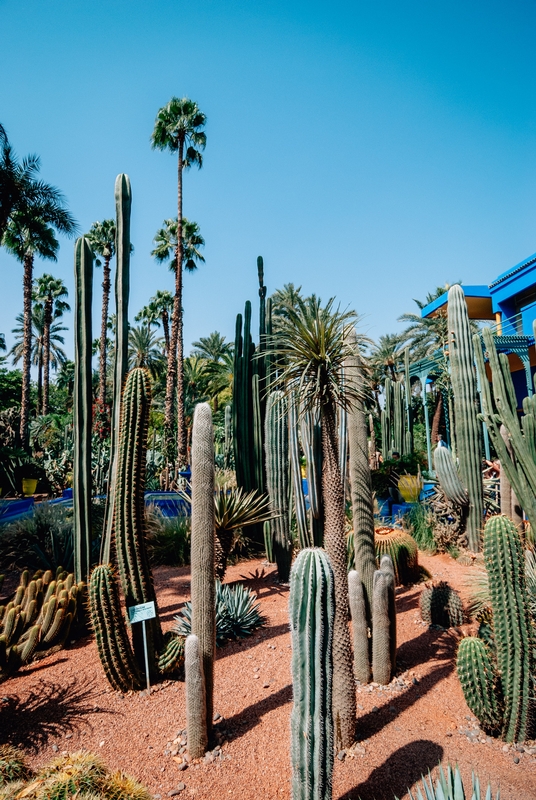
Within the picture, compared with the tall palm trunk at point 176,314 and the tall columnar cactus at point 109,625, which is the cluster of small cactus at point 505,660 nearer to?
the tall columnar cactus at point 109,625

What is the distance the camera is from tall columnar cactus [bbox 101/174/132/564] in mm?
5359

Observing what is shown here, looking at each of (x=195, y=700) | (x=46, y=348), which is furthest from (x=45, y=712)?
(x=46, y=348)

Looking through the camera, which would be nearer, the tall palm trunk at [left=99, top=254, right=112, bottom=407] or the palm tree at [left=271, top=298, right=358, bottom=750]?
the palm tree at [left=271, top=298, right=358, bottom=750]

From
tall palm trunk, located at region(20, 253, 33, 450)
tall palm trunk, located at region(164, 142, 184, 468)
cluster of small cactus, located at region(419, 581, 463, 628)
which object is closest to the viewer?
cluster of small cactus, located at region(419, 581, 463, 628)

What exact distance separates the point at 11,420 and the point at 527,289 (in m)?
20.2

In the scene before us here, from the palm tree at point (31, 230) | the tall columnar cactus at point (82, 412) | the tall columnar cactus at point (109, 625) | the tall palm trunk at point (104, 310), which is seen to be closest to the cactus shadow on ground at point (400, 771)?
the tall columnar cactus at point (109, 625)

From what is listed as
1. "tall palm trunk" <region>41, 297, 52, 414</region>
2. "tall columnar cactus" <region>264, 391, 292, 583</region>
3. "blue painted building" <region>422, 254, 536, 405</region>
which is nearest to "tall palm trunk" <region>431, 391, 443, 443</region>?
"blue painted building" <region>422, 254, 536, 405</region>

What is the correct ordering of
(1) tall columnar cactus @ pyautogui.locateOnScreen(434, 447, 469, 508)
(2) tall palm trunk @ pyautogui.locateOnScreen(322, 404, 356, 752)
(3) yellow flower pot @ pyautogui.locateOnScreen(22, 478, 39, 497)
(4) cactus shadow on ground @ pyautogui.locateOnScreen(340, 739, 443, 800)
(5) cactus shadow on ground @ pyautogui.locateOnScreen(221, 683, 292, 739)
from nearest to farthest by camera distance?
1. (4) cactus shadow on ground @ pyautogui.locateOnScreen(340, 739, 443, 800)
2. (2) tall palm trunk @ pyautogui.locateOnScreen(322, 404, 356, 752)
3. (5) cactus shadow on ground @ pyautogui.locateOnScreen(221, 683, 292, 739)
4. (1) tall columnar cactus @ pyautogui.locateOnScreen(434, 447, 469, 508)
5. (3) yellow flower pot @ pyautogui.locateOnScreen(22, 478, 39, 497)

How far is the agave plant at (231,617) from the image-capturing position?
5199mm

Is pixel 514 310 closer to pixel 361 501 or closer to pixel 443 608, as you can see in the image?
pixel 443 608

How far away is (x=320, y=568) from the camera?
2867 mm

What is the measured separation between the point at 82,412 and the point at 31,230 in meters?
14.3

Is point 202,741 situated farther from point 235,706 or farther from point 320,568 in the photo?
point 320,568

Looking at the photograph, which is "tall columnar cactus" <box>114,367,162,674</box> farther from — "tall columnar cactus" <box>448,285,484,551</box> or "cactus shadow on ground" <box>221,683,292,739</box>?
"tall columnar cactus" <box>448,285,484,551</box>
